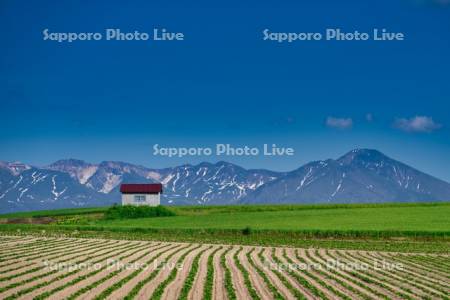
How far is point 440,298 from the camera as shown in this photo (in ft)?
83.8

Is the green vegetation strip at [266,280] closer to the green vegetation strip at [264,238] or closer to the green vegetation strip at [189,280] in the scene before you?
the green vegetation strip at [189,280]

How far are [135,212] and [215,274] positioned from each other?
64.9m

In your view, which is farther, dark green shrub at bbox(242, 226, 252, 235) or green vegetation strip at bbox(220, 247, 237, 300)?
dark green shrub at bbox(242, 226, 252, 235)

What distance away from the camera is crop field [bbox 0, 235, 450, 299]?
25641mm

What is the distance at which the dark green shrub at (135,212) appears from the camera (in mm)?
93750

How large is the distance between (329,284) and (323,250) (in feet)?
72.2

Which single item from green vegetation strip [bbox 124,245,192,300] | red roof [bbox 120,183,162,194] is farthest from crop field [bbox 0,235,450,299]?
red roof [bbox 120,183,162,194]

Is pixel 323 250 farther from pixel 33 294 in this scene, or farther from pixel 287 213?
pixel 287 213

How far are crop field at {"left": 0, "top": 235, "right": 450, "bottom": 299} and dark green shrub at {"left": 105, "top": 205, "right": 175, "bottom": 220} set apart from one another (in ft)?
151

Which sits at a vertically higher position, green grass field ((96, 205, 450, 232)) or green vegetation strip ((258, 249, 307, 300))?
green grass field ((96, 205, 450, 232))

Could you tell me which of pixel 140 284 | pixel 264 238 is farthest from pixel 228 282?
pixel 264 238

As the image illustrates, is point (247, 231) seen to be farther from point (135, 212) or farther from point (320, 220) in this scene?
point (135, 212)

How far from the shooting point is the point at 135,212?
95188 millimetres

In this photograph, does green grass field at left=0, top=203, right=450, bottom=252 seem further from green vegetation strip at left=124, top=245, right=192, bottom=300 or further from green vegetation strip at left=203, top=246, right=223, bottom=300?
green vegetation strip at left=124, top=245, right=192, bottom=300
